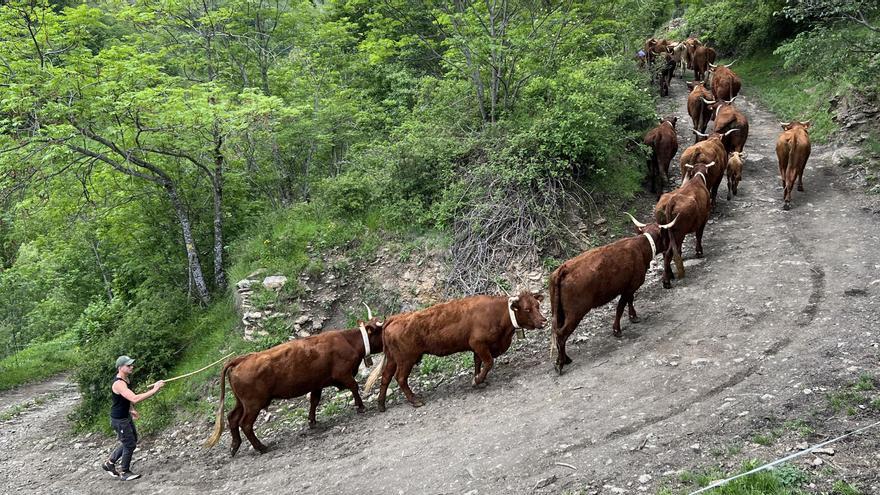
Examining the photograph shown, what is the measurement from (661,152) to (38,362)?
848 inches

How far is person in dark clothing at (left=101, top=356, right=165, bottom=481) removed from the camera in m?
8.66

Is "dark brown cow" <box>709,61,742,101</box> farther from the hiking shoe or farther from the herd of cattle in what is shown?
the hiking shoe

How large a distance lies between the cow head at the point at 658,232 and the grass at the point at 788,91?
7.68m

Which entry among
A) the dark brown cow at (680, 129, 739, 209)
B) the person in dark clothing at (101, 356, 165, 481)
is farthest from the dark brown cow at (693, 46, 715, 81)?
the person in dark clothing at (101, 356, 165, 481)

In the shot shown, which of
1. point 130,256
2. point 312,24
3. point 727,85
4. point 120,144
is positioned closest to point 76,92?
point 120,144

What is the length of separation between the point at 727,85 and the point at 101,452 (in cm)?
1944

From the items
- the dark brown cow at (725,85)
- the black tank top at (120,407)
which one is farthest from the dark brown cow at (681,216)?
the dark brown cow at (725,85)

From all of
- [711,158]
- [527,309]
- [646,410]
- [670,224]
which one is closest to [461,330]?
[527,309]

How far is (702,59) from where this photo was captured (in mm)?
22391

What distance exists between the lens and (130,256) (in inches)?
652

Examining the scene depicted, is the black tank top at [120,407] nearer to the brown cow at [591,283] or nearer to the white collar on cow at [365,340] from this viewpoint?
Answer: the white collar on cow at [365,340]

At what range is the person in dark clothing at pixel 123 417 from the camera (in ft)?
28.4

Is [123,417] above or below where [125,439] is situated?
above

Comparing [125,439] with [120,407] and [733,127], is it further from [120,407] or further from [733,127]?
[733,127]
